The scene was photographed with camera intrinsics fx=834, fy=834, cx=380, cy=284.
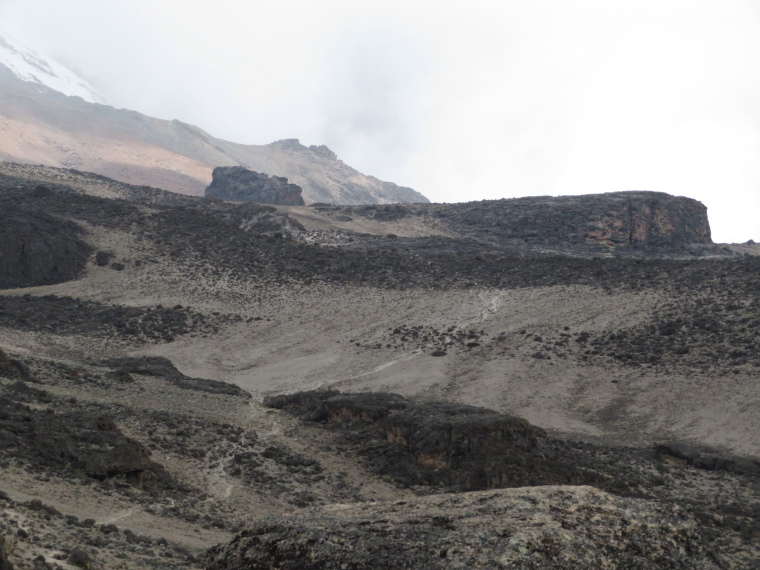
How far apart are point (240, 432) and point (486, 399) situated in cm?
1301

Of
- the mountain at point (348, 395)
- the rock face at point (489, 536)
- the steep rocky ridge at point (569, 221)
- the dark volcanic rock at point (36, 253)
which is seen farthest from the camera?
the steep rocky ridge at point (569, 221)

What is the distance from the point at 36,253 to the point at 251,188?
54.8 metres

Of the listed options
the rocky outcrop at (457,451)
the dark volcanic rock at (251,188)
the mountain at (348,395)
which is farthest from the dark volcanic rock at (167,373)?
the dark volcanic rock at (251,188)

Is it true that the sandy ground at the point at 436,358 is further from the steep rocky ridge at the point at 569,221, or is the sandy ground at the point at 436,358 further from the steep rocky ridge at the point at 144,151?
the steep rocky ridge at the point at 144,151

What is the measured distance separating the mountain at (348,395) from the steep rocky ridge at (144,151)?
66.7 m

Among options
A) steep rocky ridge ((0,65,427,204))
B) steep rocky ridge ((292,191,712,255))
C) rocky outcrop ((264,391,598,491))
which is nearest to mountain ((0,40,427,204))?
steep rocky ridge ((0,65,427,204))

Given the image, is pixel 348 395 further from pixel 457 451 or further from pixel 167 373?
pixel 167 373

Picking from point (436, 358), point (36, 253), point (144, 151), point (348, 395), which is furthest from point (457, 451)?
point (144, 151)

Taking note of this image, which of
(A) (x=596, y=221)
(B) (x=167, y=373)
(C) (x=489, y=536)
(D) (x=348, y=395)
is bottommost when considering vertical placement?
(B) (x=167, y=373)

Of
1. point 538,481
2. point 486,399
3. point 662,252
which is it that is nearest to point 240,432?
point 538,481

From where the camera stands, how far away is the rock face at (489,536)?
5684 mm

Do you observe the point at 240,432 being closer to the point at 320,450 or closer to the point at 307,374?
the point at 320,450

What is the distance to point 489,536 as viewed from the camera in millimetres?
5789

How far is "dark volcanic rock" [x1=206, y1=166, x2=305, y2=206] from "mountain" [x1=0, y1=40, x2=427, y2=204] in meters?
25.8
